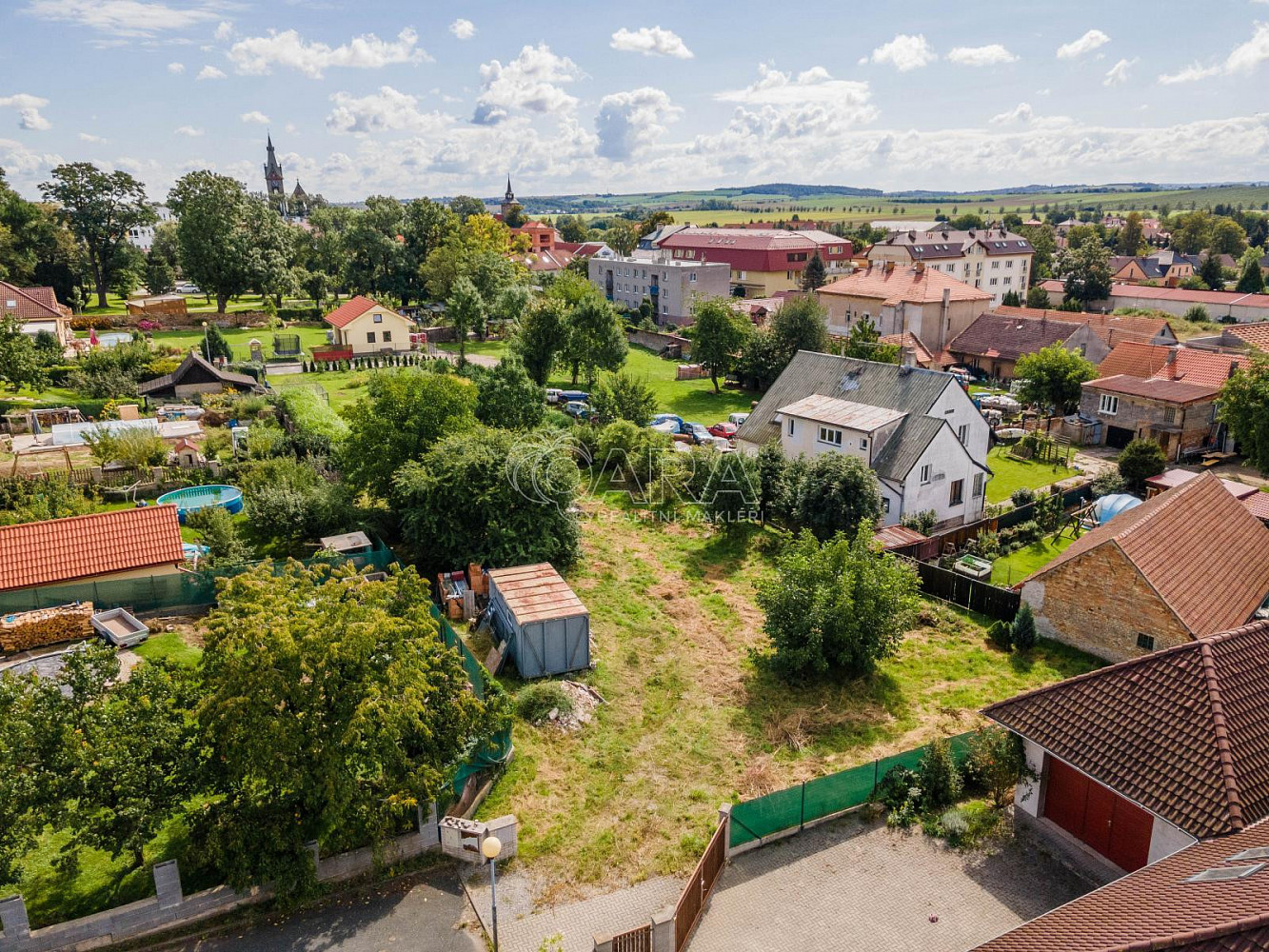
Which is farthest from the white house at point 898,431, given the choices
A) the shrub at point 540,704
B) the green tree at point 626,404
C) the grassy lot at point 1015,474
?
the shrub at point 540,704

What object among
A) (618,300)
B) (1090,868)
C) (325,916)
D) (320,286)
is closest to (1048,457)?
(1090,868)

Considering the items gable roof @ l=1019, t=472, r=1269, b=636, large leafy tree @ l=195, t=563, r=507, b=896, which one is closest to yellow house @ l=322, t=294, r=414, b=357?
large leafy tree @ l=195, t=563, r=507, b=896

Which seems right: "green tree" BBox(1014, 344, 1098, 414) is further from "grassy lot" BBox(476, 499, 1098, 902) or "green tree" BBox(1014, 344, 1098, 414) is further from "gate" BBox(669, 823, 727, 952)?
"gate" BBox(669, 823, 727, 952)

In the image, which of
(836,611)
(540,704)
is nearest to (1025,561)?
(836,611)

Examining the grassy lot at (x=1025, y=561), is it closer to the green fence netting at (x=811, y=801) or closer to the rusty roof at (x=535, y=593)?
the green fence netting at (x=811, y=801)

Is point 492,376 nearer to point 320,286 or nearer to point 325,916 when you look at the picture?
point 325,916

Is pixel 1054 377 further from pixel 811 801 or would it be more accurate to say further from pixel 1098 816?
pixel 811 801
